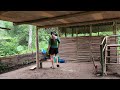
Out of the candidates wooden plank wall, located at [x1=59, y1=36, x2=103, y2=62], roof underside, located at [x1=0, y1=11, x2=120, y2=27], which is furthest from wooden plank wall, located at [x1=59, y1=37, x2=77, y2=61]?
roof underside, located at [x1=0, y1=11, x2=120, y2=27]

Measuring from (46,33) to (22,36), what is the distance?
2576 millimetres

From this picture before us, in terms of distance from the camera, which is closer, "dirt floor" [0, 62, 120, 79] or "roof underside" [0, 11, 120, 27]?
"roof underside" [0, 11, 120, 27]

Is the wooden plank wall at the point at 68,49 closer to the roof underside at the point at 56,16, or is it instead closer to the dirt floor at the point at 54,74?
the dirt floor at the point at 54,74

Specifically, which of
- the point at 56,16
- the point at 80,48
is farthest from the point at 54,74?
the point at 80,48

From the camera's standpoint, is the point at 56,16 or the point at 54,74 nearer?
the point at 56,16

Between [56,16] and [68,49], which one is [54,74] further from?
[68,49]

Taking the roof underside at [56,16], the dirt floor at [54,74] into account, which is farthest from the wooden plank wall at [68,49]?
the roof underside at [56,16]

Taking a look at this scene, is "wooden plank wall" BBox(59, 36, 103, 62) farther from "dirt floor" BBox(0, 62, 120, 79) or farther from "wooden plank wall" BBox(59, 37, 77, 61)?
"dirt floor" BBox(0, 62, 120, 79)

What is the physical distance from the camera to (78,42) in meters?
12.8

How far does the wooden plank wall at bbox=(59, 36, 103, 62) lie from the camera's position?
40.7ft

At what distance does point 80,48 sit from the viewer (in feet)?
41.8

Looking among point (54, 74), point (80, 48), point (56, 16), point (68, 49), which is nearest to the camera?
point (56, 16)
